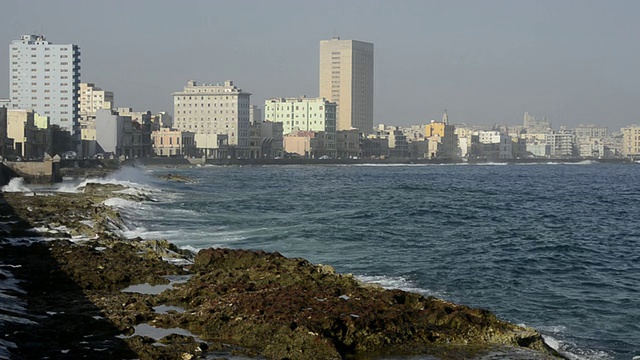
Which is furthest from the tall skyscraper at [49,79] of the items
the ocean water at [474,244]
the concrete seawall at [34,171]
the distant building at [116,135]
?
the ocean water at [474,244]

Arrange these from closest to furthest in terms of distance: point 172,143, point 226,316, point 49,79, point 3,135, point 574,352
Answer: point 226,316, point 574,352, point 3,135, point 49,79, point 172,143

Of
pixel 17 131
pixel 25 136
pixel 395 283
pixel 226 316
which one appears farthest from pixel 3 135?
pixel 226 316

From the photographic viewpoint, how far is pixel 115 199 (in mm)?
46781

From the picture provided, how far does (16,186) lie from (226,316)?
4926cm

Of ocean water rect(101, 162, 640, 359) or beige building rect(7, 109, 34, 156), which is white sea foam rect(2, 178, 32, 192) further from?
beige building rect(7, 109, 34, 156)

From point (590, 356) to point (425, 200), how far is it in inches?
1741

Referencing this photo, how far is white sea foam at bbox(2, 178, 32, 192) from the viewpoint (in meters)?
56.0

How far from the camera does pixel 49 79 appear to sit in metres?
172

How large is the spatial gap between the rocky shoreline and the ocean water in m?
2.13

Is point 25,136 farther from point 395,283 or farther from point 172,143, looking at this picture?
point 395,283

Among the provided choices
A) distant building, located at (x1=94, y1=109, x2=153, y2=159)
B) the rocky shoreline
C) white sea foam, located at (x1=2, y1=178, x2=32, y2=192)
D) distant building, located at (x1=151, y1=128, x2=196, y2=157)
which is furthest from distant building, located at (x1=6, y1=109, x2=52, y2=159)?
→ the rocky shoreline

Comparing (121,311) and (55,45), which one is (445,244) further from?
(55,45)

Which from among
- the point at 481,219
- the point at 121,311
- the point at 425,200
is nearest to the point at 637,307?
the point at 121,311

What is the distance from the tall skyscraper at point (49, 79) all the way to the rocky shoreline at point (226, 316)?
15407 centimetres
